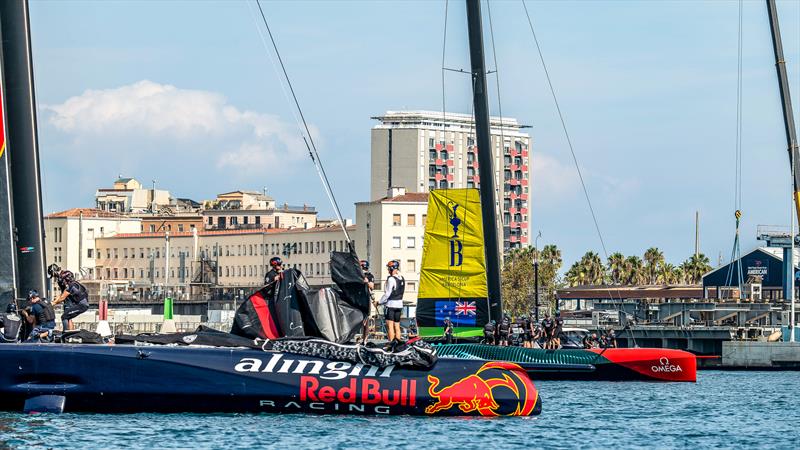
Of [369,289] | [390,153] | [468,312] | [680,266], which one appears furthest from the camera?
[390,153]

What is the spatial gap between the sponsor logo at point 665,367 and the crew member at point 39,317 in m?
20.1

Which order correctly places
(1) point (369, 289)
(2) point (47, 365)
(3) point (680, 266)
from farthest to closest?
1. (3) point (680, 266)
2. (1) point (369, 289)
3. (2) point (47, 365)

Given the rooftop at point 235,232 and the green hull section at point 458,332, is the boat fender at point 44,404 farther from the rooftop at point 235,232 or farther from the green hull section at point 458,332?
the rooftop at point 235,232

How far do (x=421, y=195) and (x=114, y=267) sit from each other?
34363 millimetres

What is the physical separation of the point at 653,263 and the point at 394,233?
75.7 feet

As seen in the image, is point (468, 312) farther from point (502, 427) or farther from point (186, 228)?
point (186, 228)

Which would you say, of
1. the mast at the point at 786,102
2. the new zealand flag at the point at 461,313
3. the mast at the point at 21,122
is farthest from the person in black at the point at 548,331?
the mast at the point at 786,102

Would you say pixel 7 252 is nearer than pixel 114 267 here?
Yes

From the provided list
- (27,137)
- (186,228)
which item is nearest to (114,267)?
(186,228)

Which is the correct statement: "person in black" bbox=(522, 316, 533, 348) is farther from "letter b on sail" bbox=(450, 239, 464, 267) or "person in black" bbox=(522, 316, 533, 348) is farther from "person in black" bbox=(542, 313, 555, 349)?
"letter b on sail" bbox=(450, 239, 464, 267)

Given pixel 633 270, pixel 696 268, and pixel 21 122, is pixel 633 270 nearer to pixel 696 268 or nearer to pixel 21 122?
pixel 696 268

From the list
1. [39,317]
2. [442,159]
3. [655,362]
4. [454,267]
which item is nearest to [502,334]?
[454,267]

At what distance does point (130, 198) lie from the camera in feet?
533

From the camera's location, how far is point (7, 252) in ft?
72.9
